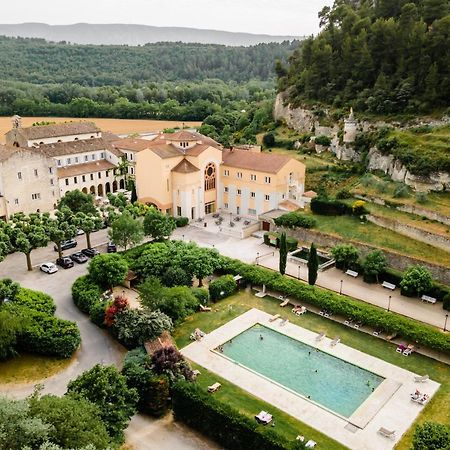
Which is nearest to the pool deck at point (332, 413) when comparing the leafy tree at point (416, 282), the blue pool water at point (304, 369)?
the blue pool water at point (304, 369)

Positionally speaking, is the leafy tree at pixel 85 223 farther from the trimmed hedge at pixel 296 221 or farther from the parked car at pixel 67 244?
the trimmed hedge at pixel 296 221

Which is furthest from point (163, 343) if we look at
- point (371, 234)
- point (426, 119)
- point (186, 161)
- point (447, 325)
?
point (426, 119)

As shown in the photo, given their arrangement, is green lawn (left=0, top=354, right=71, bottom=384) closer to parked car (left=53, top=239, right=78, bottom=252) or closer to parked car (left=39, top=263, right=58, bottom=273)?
parked car (left=39, top=263, right=58, bottom=273)

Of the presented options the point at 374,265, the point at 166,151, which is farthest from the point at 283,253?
the point at 166,151

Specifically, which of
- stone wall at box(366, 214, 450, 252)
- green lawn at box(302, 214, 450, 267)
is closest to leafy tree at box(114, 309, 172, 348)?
green lawn at box(302, 214, 450, 267)

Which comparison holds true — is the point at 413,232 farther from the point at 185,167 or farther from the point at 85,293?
the point at 85,293

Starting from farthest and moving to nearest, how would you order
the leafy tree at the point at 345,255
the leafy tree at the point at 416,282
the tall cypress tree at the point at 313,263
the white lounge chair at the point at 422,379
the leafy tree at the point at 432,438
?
1. the leafy tree at the point at 345,255
2. the tall cypress tree at the point at 313,263
3. the leafy tree at the point at 416,282
4. the white lounge chair at the point at 422,379
5. the leafy tree at the point at 432,438
